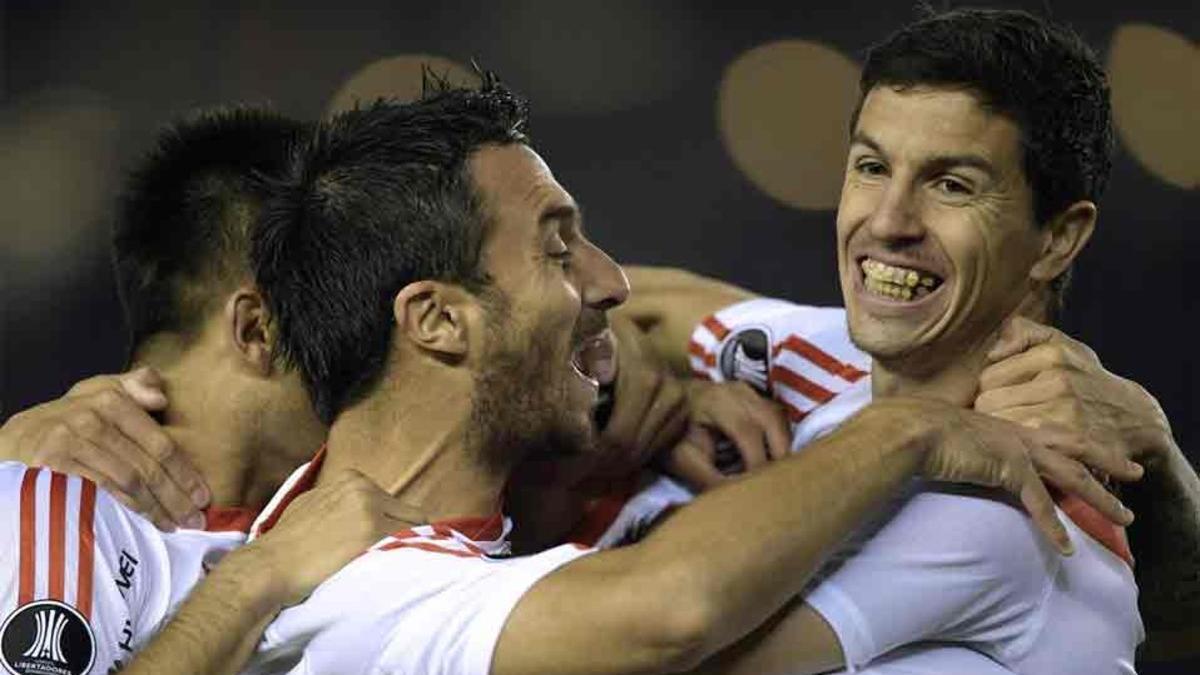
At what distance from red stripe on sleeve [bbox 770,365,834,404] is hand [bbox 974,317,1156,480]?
0.40 metres

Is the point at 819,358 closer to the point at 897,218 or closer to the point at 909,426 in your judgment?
the point at 897,218

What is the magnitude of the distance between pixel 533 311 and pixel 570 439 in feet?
0.44

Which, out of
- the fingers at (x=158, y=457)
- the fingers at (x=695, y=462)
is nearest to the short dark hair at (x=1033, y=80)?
→ the fingers at (x=695, y=462)

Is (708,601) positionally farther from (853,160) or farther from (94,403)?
(94,403)

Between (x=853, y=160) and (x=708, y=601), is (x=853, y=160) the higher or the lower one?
the higher one

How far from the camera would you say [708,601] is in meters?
Result: 1.70

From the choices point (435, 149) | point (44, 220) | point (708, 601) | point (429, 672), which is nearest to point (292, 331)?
point (435, 149)

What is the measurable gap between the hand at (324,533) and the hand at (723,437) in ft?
1.53

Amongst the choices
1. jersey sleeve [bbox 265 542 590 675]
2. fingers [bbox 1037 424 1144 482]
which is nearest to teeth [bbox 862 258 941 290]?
fingers [bbox 1037 424 1144 482]

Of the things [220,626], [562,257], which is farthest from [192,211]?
[220,626]

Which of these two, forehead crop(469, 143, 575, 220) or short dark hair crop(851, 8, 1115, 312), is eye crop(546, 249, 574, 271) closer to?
forehead crop(469, 143, 575, 220)

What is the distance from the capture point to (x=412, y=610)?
70.6 inches

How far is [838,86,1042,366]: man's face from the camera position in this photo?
2045mm

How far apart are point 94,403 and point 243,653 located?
481 millimetres
